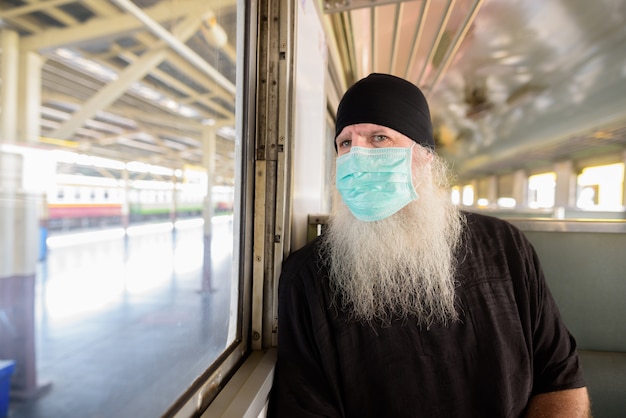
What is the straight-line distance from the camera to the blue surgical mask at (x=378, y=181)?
1.24 meters

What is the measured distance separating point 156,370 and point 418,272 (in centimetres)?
102

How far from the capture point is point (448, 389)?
1.05 meters

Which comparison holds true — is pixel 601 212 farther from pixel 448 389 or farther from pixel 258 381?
pixel 258 381

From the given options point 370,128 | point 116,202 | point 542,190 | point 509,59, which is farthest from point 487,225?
point 542,190

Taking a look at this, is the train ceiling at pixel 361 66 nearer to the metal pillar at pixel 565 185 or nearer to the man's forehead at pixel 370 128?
the metal pillar at pixel 565 185

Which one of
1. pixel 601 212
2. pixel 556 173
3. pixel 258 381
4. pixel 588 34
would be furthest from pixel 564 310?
pixel 556 173

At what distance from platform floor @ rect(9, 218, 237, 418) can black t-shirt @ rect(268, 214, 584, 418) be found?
30 centimetres

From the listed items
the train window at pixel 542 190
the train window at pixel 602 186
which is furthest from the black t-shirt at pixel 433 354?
the train window at pixel 542 190

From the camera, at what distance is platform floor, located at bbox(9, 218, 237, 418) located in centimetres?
68

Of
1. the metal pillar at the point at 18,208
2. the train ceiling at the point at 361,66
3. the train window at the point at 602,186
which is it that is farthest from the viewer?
the train window at the point at 602,186

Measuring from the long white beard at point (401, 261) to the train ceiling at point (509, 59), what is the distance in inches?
49.9

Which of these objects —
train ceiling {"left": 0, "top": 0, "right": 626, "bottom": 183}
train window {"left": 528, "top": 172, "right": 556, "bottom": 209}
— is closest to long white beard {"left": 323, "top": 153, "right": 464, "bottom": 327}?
train ceiling {"left": 0, "top": 0, "right": 626, "bottom": 183}

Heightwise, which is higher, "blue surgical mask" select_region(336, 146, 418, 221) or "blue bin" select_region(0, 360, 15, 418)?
"blue surgical mask" select_region(336, 146, 418, 221)

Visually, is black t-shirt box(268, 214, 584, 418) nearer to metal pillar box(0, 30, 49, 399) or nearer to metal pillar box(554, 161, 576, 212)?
metal pillar box(0, 30, 49, 399)
